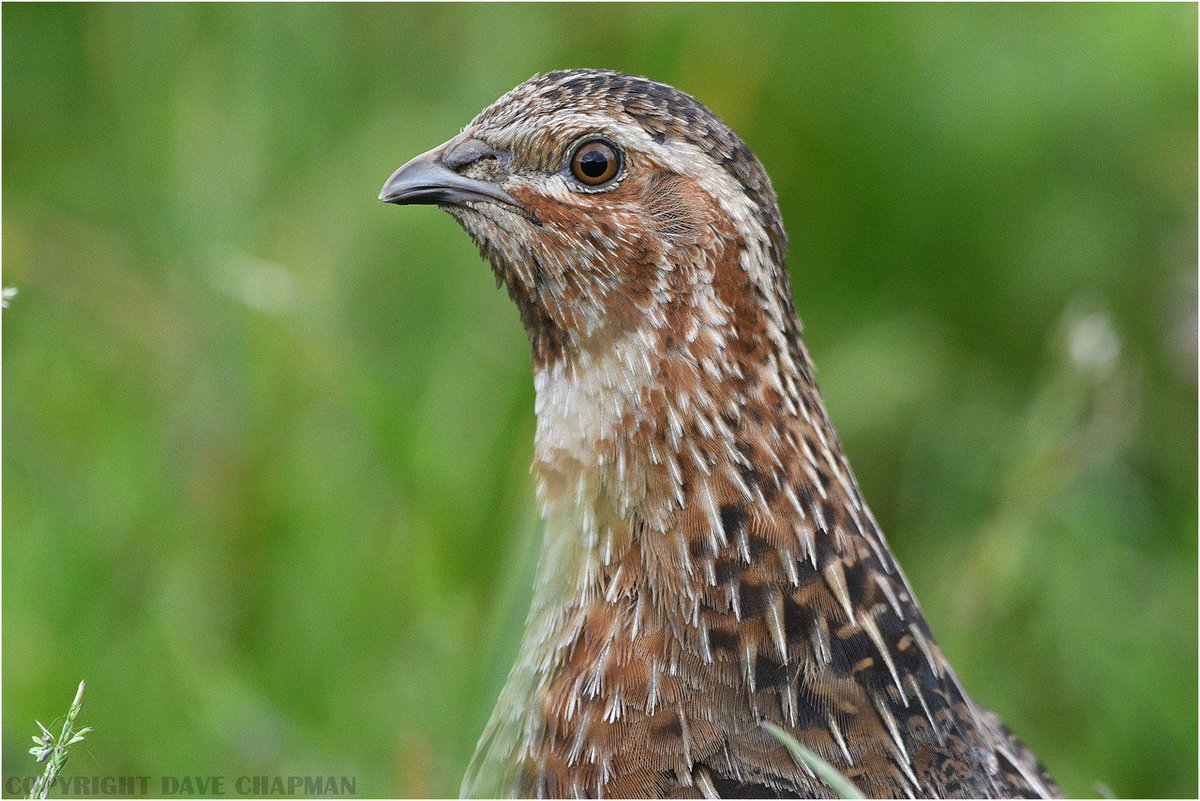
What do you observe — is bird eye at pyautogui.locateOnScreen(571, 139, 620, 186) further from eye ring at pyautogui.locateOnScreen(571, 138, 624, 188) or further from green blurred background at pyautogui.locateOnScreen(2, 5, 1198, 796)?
green blurred background at pyautogui.locateOnScreen(2, 5, 1198, 796)

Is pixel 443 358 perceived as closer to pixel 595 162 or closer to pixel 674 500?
pixel 595 162

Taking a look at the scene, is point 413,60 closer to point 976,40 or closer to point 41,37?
point 41,37

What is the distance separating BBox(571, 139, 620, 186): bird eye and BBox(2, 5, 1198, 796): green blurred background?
816mm

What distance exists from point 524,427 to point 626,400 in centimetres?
169

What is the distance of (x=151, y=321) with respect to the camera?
16.2 feet

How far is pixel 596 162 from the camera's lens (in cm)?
280

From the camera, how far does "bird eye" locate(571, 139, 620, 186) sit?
9.16 feet

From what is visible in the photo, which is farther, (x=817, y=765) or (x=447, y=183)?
(x=447, y=183)

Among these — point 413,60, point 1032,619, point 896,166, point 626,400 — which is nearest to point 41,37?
point 413,60

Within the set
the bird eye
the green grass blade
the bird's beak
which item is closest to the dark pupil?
the bird eye

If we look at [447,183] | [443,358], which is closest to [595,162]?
[447,183]

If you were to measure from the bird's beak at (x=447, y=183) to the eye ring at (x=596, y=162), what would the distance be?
148 mm

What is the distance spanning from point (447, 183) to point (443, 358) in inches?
77.7

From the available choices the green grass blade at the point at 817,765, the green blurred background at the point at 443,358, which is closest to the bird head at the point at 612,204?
the green blurred background at the point at 443,358
